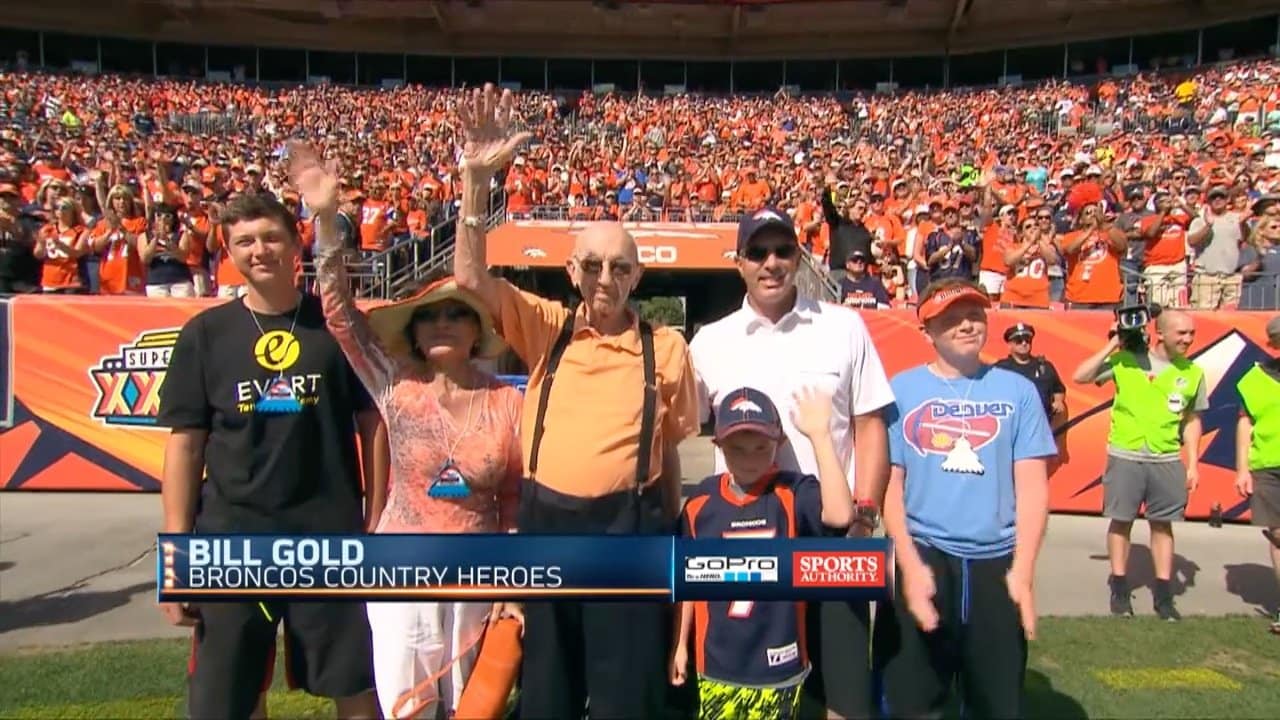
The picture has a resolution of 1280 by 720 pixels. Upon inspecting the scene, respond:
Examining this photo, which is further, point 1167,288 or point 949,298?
point 1167,288

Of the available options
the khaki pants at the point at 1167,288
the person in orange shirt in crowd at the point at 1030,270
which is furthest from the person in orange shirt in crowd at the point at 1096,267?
the khaki pants at the point at 1167,288

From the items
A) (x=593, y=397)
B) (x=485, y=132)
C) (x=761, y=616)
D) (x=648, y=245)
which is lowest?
(x=761, y=616)

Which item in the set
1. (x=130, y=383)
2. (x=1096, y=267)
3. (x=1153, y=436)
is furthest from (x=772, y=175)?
(x=1153, y=436)

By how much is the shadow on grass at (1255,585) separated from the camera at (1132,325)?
1.80m

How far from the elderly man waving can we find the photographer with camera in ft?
13.1

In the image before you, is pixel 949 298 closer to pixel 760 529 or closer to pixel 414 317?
pixel 760 529

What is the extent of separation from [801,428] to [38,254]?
30.4 feet

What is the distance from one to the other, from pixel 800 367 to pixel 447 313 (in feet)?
3.63

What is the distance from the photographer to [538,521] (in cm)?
244

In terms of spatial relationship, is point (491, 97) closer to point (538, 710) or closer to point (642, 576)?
point (642, 576)

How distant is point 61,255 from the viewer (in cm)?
880

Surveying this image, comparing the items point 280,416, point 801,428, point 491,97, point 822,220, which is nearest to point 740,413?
point 801,428

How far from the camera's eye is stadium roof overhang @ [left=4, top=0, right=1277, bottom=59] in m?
29.0

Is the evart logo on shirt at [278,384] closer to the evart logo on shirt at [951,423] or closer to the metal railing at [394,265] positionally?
the evart logo on shirt at [951,423]
